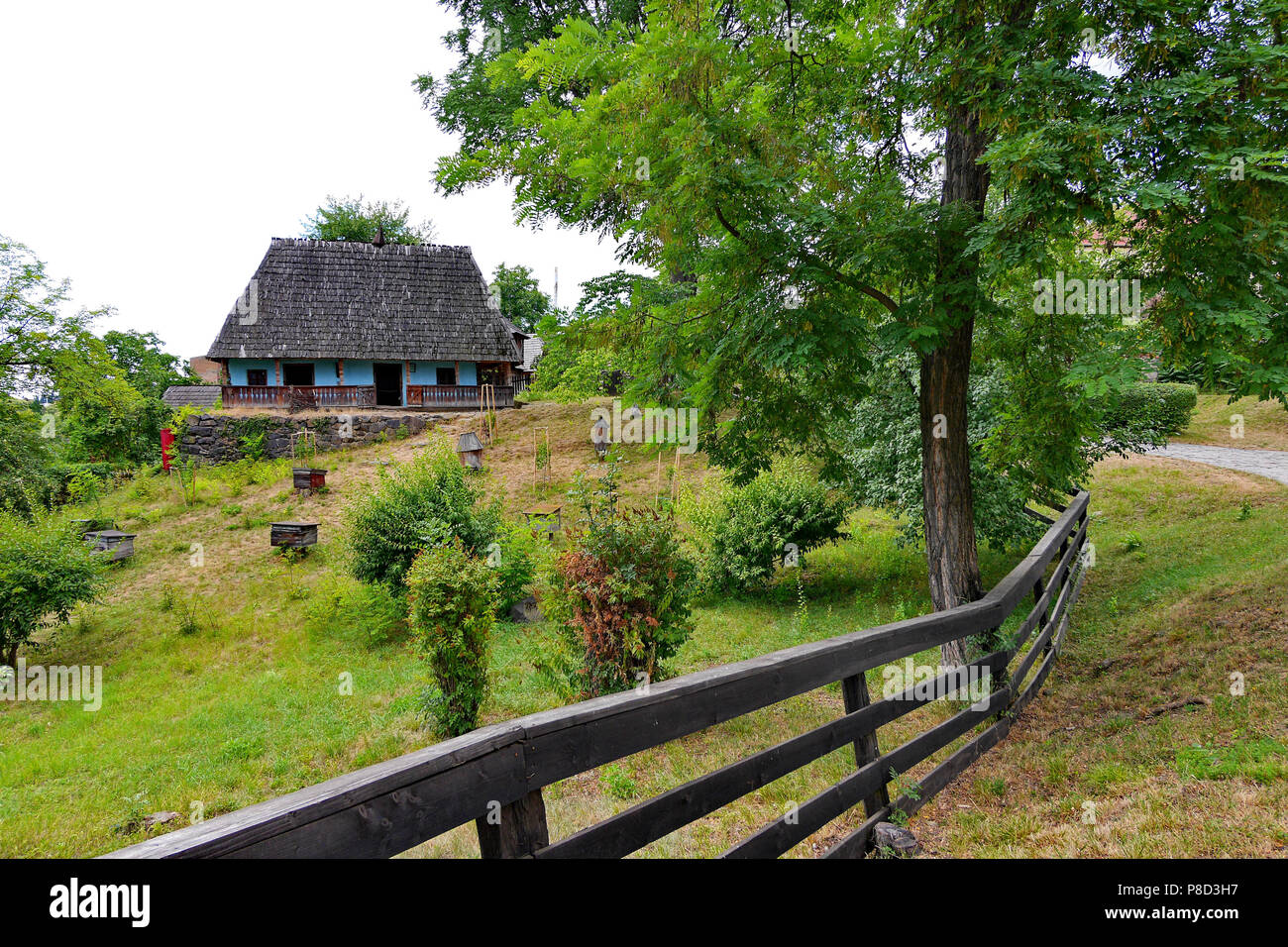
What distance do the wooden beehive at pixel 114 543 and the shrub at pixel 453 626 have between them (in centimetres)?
1281

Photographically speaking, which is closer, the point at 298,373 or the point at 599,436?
the point at 599,436

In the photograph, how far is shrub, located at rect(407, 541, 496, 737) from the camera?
21.7 feet

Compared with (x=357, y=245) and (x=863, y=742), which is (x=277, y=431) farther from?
(x=863, y=742)

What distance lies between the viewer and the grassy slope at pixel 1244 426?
19.2 metres

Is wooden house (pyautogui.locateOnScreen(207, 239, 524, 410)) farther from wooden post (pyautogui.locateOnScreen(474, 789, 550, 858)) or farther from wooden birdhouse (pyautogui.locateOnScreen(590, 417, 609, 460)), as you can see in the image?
wooden post (pyautogui.locateOnScreen(474, 789, 550, 858))

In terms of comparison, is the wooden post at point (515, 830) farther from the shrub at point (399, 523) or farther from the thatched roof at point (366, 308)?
the thatched roof at point (366, 308)

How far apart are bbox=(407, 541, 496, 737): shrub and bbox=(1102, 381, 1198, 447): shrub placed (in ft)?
18.4

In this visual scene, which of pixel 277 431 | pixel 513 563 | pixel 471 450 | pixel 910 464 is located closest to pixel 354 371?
pixel 277 431

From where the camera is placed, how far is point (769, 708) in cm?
735

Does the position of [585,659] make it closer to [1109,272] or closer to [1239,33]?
[1109,272]

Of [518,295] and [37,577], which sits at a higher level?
[518,295]

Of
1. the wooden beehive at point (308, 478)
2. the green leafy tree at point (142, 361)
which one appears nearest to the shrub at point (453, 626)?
the wooden beehive at point (308, 478)

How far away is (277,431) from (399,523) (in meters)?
15.3
